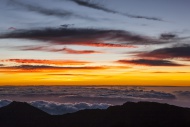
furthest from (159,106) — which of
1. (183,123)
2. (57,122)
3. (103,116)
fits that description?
(57,122)

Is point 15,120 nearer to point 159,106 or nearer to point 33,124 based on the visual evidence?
point 33,124

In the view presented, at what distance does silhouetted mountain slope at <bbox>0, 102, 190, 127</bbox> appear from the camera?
163250 mm

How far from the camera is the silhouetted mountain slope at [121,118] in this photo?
163 m

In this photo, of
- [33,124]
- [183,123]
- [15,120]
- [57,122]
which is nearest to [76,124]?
[57,122]

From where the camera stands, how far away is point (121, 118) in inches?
7052

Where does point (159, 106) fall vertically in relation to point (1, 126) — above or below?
above

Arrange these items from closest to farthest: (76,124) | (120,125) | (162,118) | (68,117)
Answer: (120,125)
(162,118)
(76,124)
(68,117)

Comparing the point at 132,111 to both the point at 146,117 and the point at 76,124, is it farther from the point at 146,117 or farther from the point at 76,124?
the point at 76,124

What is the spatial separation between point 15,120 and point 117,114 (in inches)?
2246

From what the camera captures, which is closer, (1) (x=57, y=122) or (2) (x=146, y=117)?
(2) (x=146, y=117)

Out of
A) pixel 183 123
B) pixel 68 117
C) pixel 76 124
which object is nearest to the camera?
pixel 183 123

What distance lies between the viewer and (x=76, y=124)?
601 feet

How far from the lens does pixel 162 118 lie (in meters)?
168

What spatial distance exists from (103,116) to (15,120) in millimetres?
49279
